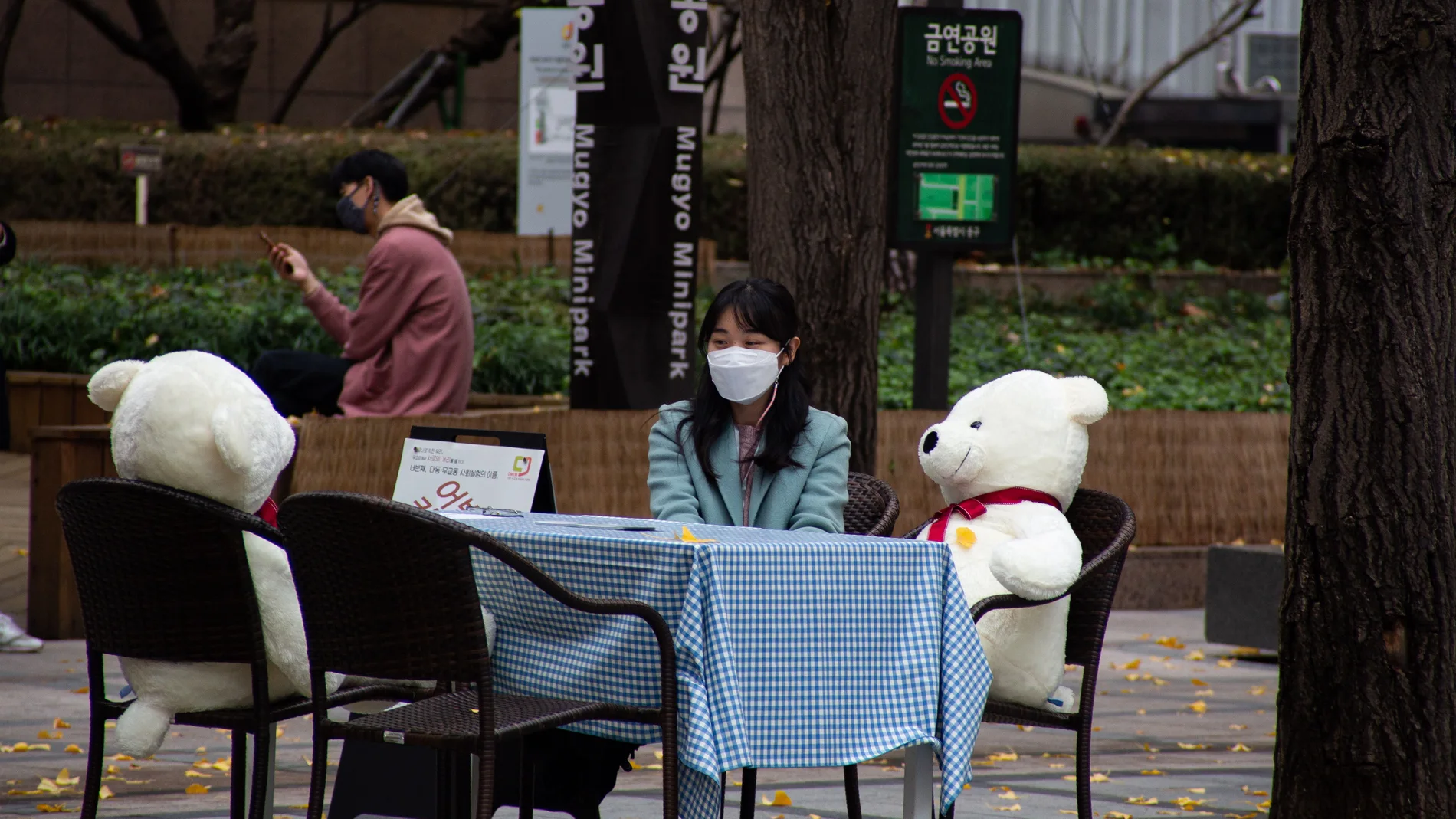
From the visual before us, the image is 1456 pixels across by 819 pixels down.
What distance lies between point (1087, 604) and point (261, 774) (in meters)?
2.03

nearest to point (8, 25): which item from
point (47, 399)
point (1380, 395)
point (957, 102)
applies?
point (47, 399)

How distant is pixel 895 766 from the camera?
245 inches

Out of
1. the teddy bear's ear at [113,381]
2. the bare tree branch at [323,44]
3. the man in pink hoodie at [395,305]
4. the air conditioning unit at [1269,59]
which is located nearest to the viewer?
the teddy bear's ear at [113,381]

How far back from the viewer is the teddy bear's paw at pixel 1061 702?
15.1 feet

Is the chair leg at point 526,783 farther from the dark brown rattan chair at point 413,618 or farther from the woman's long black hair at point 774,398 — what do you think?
the woman's long black hair at point 774,398

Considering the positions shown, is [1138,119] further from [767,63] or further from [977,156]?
[767,63]

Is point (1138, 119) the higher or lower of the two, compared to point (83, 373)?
higher

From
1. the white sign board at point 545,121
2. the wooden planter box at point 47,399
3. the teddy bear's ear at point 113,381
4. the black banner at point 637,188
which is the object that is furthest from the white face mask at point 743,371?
the white sign board at point 545,121

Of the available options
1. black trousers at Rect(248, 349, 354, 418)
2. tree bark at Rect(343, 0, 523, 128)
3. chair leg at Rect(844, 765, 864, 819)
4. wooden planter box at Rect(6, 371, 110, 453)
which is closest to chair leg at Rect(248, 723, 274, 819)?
chair leg at Rect(844, 765, 864, 819)

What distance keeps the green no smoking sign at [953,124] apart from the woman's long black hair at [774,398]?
13.7ft

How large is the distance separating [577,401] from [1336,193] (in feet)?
15.2

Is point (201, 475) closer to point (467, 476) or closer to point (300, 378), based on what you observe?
point (467, 476)

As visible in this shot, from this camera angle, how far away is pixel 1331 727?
14.4 ft

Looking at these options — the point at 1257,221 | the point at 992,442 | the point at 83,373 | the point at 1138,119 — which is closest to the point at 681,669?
the point at 992,442
